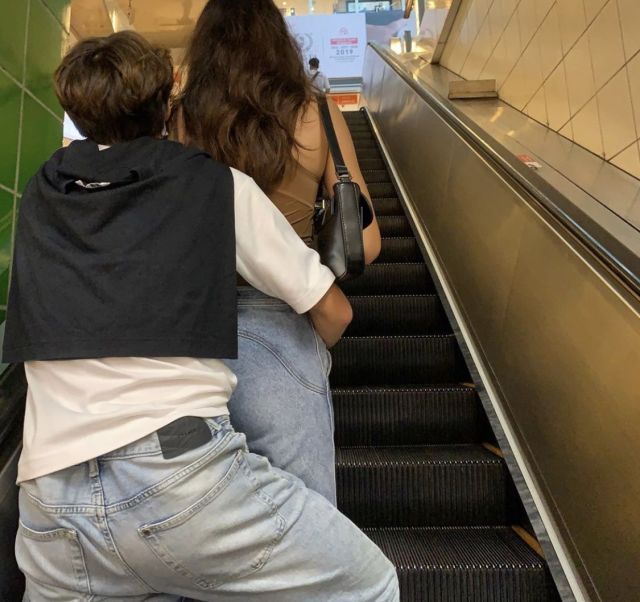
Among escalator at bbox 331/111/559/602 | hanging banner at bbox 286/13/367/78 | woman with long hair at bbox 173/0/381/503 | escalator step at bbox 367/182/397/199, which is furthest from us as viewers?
hanging banner at bbox 286/13/367/78

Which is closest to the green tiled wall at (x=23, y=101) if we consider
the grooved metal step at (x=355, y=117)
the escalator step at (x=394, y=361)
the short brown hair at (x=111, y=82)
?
the short brown hair at (x=111, y=82)

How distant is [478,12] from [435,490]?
4.04m

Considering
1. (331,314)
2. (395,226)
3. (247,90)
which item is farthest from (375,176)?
(331,314)

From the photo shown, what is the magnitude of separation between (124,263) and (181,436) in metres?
0.25

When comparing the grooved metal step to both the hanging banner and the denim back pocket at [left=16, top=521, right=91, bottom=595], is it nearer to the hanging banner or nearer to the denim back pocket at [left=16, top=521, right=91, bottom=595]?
the hanging banner

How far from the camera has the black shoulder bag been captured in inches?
42.1

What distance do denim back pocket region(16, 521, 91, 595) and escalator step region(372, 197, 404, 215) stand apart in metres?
3.65

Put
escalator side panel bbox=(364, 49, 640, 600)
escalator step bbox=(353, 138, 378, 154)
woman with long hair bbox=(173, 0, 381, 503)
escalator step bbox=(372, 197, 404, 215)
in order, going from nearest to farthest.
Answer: woman with long hair bbox=(173, 0, 381, 503) → escalator side panel bbox=(364, 49, 640, 600) → escalator step bbox=(372, 197, 404, 215) → escalator step bbox=(353, 138, 378, 154)

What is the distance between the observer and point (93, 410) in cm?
77

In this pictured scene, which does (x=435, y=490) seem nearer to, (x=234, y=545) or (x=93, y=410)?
(x=234, y=545)

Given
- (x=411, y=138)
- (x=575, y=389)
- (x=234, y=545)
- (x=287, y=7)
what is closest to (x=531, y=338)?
(x=575, y=389)

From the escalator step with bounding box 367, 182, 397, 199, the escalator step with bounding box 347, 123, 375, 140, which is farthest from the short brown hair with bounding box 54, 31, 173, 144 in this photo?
the escalator step with bounding box 347, 123, 375, 140

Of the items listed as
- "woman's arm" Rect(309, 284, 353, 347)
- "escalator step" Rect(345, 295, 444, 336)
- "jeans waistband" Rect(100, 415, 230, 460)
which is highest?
"woman's arm" Rect(309, 284, 353, 347)

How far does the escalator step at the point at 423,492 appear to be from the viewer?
194 centimetres
